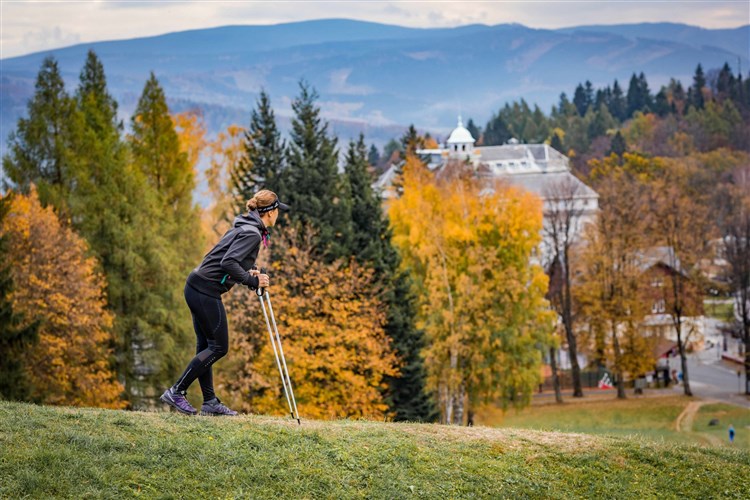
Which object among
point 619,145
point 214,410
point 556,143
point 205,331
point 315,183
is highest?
point 315,183

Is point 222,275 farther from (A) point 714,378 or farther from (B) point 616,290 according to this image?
(A) point 714,378

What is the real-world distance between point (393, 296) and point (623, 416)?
2132cm

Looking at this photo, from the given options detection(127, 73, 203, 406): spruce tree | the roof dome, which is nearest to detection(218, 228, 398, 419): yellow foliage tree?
detection(127, 73, 203, 406): spruce tree

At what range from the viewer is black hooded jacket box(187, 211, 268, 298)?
12359 mm

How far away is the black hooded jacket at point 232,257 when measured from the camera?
487 inches

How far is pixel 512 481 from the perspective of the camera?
12.2 meters

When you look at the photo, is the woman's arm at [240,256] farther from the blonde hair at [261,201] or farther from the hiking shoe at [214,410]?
the hiking shoe at [214,410]

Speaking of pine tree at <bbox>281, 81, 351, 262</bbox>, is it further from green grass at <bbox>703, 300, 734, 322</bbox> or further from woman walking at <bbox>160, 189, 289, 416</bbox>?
green grass at <bbox>703, 300, 734, 322</bbox>

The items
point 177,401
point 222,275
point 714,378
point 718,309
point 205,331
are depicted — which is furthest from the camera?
point 718,309

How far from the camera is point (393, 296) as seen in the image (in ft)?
126

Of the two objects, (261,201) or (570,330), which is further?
(570,330)

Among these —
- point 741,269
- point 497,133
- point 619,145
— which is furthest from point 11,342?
point 497,133

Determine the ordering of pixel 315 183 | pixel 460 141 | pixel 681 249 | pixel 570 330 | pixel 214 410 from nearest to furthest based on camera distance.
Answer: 1. pixel 214 410
2. pixel 315 183
3. pixel 570 330
4. pixel 681 249
5. pixel 460 141

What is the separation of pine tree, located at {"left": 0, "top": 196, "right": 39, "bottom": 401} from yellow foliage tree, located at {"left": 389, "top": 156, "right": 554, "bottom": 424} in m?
17.8
